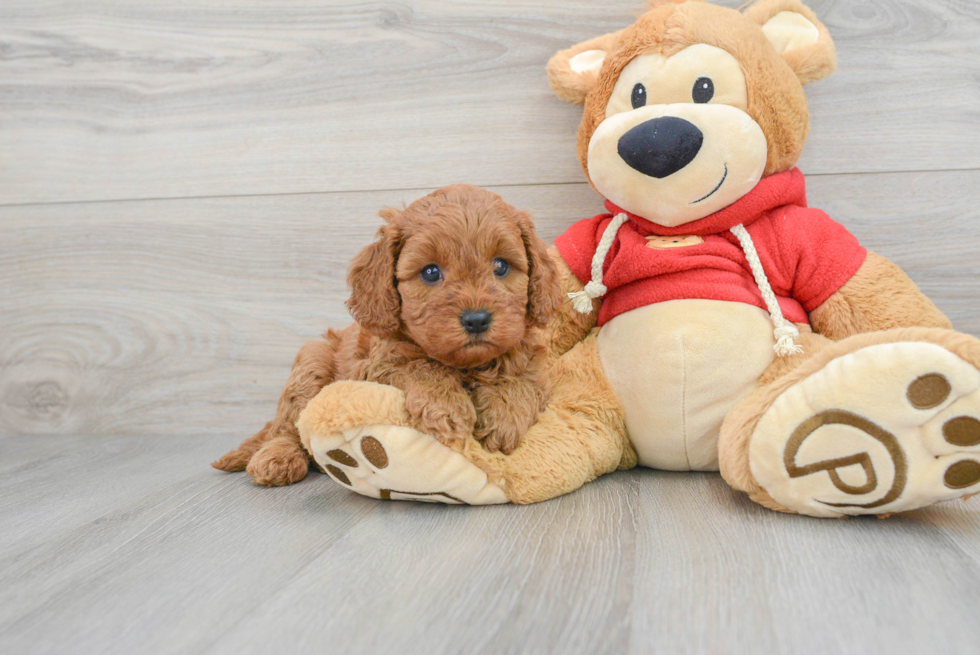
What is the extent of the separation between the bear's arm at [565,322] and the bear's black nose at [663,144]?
251 millimetres

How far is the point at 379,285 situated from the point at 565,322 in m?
0.41

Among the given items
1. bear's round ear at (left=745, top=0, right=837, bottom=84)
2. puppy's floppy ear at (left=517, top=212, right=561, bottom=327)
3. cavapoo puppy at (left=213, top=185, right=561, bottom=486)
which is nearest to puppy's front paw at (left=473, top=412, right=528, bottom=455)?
cavapoo puppy at (left=213, top=185, right=561, bottom=486)

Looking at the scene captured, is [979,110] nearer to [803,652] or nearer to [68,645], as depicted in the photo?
[803,652]

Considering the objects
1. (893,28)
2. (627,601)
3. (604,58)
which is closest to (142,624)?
(627,601)

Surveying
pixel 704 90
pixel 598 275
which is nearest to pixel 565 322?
pixel 598 275

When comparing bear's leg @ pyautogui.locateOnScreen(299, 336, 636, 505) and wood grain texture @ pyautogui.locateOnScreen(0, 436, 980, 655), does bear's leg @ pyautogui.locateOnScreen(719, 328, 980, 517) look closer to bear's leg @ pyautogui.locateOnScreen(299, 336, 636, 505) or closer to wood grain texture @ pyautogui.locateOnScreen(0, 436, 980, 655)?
wood grain texture @ pyautogui.locateOnScreen(0, 436, 980, 655)

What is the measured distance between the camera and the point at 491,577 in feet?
2.74

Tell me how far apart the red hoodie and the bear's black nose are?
0.14 m

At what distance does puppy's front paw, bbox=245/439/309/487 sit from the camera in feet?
4.19

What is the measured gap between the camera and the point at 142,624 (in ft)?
2.48

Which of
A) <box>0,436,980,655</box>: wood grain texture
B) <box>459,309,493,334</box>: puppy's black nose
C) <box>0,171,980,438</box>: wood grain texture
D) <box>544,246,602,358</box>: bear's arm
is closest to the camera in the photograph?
<box>0,436,980,655</box>: wood grain texture

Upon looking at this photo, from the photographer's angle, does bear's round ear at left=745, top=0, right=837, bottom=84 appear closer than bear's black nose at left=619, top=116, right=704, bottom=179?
No

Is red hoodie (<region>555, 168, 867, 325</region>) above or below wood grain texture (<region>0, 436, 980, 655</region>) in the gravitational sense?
above

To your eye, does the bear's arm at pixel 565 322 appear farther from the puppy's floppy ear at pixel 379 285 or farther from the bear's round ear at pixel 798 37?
the bear's round ear at pixel 798 37
